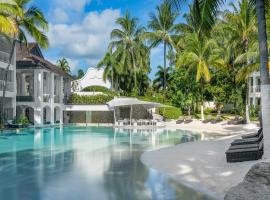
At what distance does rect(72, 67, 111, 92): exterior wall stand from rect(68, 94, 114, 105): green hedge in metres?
12.3

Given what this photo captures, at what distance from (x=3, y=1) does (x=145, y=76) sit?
32.5 meters

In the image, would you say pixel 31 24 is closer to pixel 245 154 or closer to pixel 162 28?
pixel 162 28

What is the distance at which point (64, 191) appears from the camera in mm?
8633

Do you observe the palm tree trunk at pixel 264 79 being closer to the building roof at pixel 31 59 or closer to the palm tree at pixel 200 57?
the palm tree at pixel 200 57

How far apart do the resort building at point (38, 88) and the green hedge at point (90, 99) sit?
82cm

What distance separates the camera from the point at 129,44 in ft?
143

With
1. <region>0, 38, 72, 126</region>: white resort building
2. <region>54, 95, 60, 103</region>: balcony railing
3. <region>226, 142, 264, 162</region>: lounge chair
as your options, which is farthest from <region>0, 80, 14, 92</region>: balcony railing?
<region>226, 142, 264, 162</region>: lounge chair

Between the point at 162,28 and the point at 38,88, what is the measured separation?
53.6 ft

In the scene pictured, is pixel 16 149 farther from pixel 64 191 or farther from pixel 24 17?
pixel 24 17

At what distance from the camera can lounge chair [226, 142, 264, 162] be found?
1021cm

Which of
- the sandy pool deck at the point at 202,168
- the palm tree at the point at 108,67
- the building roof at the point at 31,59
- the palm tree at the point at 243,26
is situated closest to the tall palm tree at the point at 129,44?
the palm tree at the point at 108,67

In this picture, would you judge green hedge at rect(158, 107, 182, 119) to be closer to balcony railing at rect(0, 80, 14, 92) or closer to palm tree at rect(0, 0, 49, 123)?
balcony railing at rect(0, 80, 14, 92)

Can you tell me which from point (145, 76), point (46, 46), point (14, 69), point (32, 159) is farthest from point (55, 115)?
point (32, 159)

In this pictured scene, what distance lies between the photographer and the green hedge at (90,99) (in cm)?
3875
